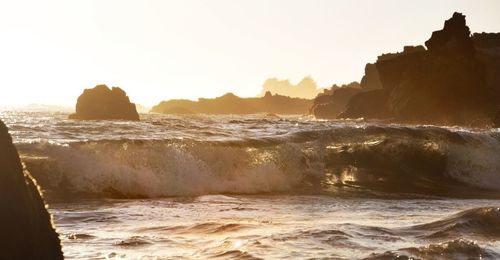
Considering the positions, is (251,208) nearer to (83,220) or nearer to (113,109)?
(83,220)

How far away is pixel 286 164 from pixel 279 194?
290 centimetres

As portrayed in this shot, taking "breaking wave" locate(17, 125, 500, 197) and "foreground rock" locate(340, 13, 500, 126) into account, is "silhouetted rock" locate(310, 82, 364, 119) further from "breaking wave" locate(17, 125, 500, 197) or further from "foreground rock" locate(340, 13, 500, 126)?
"breaking wave" locate(17, 125, 500, 197)

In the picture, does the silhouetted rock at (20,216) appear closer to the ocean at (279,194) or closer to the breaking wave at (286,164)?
the ocean at (279,194)

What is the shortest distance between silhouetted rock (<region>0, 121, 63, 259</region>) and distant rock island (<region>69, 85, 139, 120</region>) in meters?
66.1

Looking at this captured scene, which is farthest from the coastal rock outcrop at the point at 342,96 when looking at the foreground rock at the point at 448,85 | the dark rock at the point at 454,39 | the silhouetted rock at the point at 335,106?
the dark rock at the point at 454,39

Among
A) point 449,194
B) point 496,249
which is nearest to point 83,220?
point 496,249

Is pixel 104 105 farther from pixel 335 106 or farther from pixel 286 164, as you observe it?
pixel 335 106

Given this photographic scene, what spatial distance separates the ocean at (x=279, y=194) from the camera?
7.18m

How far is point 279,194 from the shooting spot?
15.6 meters

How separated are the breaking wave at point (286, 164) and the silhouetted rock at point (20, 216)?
11.5 m

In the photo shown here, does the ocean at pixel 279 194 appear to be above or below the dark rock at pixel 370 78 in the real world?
below

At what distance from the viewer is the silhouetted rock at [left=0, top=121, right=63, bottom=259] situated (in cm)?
301

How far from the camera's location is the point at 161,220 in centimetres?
991

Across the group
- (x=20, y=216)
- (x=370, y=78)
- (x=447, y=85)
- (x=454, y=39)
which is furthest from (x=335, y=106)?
(x=20, y=216)
